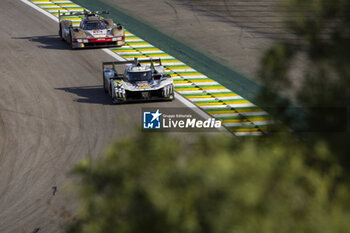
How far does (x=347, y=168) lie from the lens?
675 cm

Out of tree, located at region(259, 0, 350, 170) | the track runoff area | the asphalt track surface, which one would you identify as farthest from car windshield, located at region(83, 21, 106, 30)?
tree, located at region(259, 0, 350, 170)

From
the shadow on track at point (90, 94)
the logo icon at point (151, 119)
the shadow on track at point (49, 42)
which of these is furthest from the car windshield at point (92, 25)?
the logo icon at point (151, 119)

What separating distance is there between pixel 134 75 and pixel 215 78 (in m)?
5.20

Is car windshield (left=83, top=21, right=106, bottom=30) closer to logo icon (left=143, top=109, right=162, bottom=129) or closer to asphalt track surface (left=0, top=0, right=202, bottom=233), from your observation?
asphalt track surface (left=0, top=0, right=202, bottom=233)

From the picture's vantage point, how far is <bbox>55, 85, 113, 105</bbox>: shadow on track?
25.1m

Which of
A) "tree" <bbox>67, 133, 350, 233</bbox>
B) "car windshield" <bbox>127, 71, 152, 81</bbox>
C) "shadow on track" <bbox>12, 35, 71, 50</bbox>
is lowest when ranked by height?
"shadow on track" <bbox>12, 35, 71, 50</bbox>

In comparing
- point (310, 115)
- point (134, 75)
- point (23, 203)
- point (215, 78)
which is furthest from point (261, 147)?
point (215, 78)

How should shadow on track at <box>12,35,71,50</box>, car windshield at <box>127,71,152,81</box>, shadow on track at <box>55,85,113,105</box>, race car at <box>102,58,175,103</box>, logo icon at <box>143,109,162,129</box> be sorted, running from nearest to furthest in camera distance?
logo icon at <box>143,109,162,129</box>, race car at <box>102,58,175,103</box>, car windshield at <box>127,71,152,81</box>, shadow on track at <box>55,85,113,105</box>, shadow on track at <box>12,35,71,50</box>

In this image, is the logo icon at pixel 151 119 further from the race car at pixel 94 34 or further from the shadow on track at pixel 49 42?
the shadow on track at pixel 49 42

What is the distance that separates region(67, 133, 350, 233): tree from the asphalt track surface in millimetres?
4285

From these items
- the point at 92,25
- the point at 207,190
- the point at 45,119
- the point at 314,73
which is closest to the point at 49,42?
the point at 92,25

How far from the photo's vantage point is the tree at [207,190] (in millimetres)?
5605

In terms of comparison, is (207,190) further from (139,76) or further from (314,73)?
(139,76)

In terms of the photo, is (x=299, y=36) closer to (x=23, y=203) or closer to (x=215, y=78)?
(x=23, y=203)
